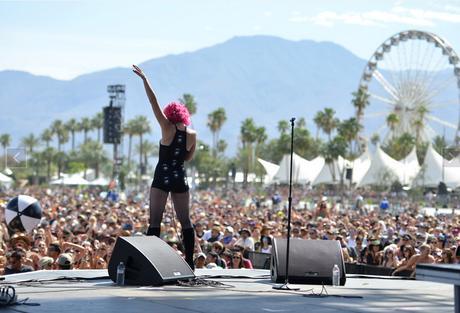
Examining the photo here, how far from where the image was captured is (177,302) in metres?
6.59

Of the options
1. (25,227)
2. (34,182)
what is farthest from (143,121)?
(25,227)

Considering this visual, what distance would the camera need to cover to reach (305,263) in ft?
27.0

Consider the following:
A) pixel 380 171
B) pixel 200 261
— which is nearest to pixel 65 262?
pixel 200 261

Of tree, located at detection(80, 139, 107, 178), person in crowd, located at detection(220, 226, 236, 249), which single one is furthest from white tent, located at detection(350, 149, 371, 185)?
tree, located at detection(80, 139, 107, 178)

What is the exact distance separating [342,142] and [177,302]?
8399 cm

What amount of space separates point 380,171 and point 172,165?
56540mm

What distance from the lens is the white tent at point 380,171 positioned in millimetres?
64000

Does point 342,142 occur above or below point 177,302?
above

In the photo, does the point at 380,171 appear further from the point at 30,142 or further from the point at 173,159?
the point at 30,142

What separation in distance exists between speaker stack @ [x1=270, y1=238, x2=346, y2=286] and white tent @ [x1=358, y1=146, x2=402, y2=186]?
55623mm

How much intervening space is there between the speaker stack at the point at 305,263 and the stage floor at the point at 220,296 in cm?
14

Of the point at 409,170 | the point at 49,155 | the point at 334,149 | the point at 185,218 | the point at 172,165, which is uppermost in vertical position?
the point at 49,155

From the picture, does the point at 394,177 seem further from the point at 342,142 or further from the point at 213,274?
the point at 213,274

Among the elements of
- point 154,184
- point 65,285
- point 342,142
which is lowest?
point 65,285
